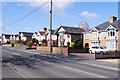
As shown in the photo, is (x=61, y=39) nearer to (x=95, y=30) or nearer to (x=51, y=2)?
(x=95, y=30)

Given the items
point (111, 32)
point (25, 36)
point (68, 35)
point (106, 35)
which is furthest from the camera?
point (25, 36)

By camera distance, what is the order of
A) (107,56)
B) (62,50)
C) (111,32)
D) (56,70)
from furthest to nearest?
(111,32), (62,50), (107,56), (56,70)

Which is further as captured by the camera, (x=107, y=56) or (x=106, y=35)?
(x=106, y=35)

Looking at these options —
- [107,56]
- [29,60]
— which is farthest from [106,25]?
[29,60]

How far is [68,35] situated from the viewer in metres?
75.9

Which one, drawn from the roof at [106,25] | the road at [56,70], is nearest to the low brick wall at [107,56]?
the road at [56,70]

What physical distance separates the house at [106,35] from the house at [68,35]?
7.65m

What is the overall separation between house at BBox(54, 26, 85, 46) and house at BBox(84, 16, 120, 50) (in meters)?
7.65

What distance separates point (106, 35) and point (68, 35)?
18.8 metres

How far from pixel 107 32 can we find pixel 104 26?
400 centimetres

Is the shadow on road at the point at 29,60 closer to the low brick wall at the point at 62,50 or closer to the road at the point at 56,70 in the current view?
the road at the point at 56,70

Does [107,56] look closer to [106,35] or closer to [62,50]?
[62,50]

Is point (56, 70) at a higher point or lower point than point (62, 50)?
lower

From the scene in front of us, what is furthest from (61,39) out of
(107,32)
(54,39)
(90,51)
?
(90,51)
